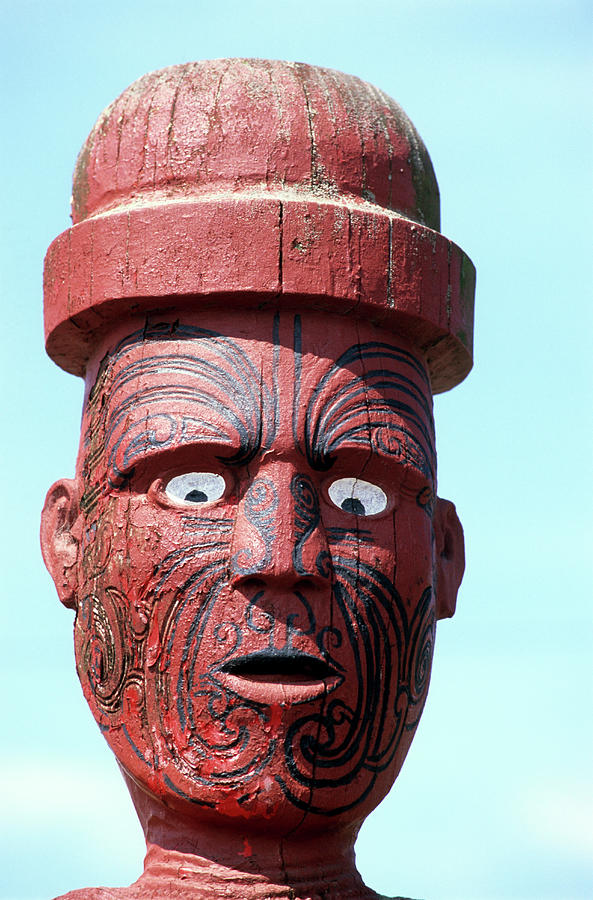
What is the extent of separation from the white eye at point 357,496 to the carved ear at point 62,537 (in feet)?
3.78

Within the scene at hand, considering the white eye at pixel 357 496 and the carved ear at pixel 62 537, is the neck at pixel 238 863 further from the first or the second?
the white eye at pixel 357 496

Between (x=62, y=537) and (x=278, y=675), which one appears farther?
(x=62, y=537)

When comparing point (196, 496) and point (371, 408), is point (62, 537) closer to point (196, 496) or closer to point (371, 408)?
point (196, 496)

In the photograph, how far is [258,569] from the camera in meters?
5.33

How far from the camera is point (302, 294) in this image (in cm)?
560

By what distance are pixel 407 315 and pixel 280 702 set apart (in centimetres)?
163

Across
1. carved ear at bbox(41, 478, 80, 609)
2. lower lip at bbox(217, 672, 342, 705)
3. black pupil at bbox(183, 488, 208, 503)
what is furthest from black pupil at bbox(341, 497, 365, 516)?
carved ear at bbox(41, 478, 80, 609)

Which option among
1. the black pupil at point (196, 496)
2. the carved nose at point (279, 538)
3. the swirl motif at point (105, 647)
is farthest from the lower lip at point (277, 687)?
the black pupil at point (196, 496)

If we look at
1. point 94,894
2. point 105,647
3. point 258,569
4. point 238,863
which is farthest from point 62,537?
point 238,863

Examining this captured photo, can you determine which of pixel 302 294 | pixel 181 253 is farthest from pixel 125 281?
pixel 302 294

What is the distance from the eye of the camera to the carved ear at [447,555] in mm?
6230

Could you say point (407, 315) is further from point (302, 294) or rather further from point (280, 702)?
point (280, 702)

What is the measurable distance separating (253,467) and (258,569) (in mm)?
412

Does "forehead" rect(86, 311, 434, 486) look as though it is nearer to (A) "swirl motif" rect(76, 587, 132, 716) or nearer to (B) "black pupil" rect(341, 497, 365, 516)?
(B) "black pupil" rect(341, 497, 365, 516)
